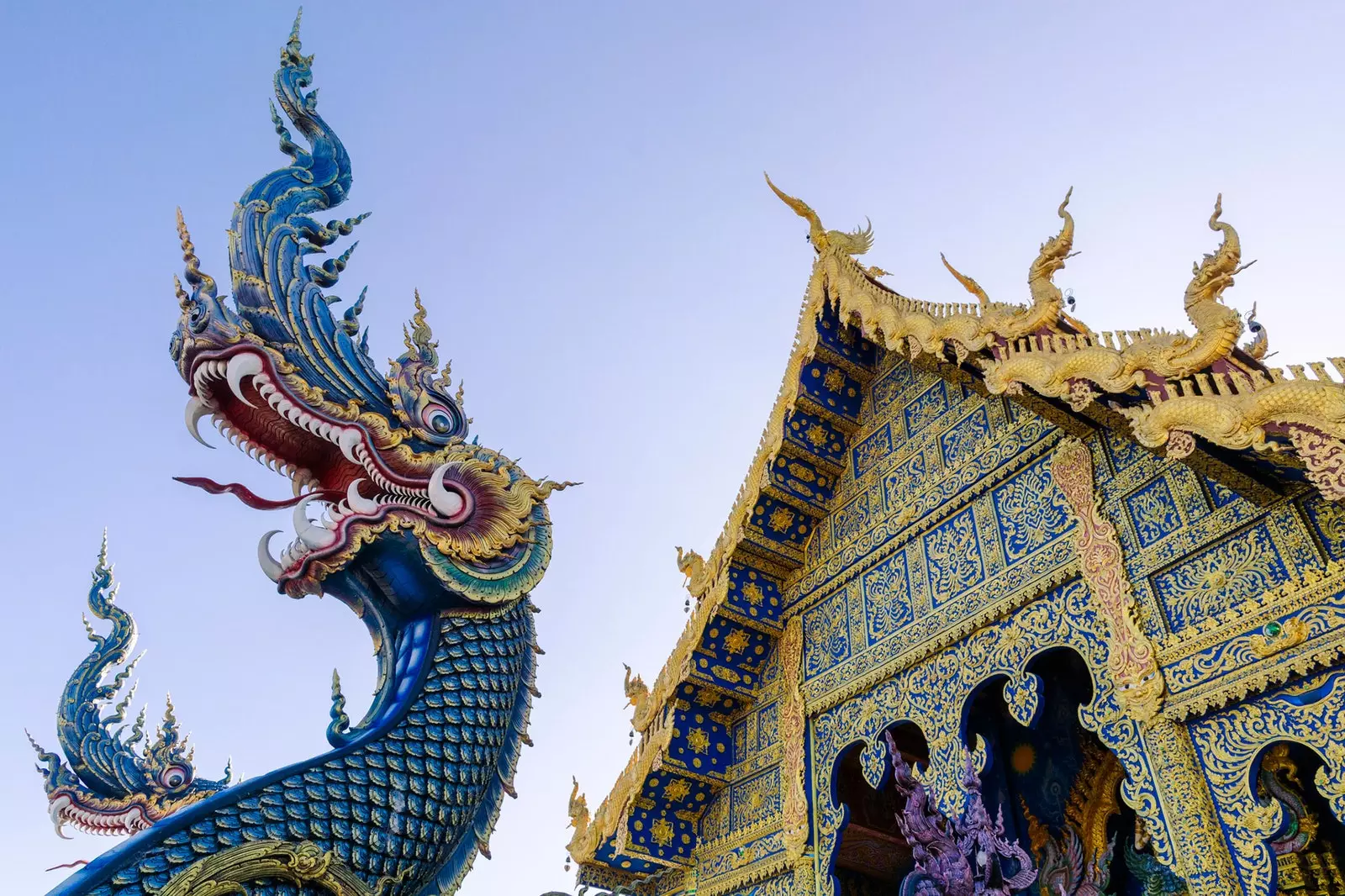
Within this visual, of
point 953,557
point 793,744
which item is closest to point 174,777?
point 793,744

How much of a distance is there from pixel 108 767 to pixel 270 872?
25.1 ft

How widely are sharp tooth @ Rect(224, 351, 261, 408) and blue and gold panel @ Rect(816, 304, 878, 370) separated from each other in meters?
3.96

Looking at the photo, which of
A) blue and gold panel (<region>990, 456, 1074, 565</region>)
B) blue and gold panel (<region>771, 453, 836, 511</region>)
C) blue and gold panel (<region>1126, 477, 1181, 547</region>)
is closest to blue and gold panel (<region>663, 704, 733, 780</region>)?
blue and gold panel (<region>771, 453, 836, 511</region>)

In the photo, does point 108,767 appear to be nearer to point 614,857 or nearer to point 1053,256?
point 614,857

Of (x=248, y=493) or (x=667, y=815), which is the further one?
(x=667, y=815)

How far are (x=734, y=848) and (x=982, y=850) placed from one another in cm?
201

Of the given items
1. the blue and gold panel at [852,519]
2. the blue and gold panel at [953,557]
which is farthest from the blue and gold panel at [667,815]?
the blue and gold panel at [953,557]

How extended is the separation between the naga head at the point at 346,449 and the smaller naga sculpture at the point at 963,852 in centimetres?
255

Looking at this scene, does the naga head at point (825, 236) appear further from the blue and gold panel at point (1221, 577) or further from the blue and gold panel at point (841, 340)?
the blue and gold panel at point (1221, 577)

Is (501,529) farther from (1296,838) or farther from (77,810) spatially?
(77,810)

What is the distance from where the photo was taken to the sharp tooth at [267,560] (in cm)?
459

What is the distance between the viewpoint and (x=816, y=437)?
22.3 feet

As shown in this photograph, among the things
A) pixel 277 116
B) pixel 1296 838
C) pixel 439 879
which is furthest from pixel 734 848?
pixel 277 116

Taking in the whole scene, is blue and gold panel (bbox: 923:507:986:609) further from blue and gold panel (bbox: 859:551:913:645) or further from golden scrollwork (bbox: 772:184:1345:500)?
golden scrollwork (bbox: 772:184:1345:500)
